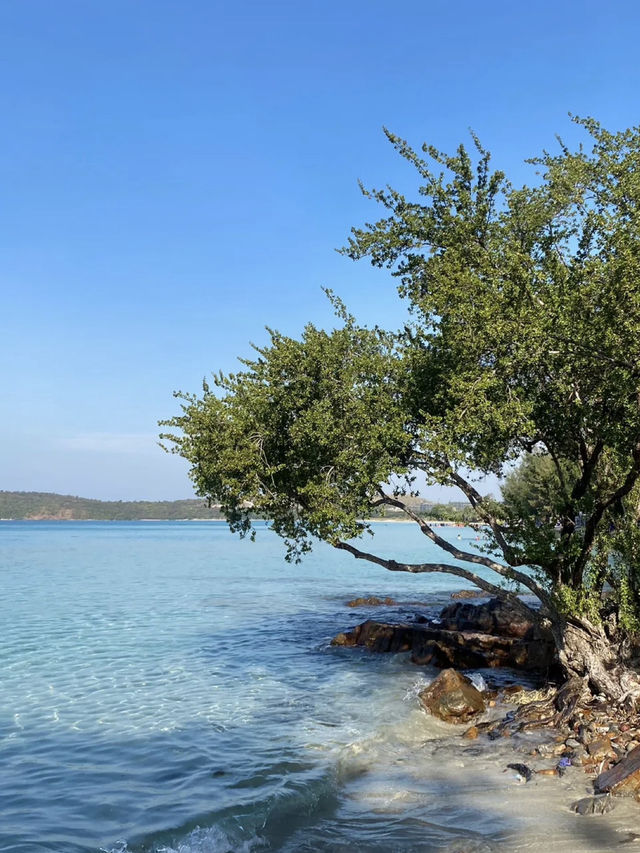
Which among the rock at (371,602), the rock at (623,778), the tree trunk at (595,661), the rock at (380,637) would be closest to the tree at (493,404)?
the tree trunk at (595,661)

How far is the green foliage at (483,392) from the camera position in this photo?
1560 cm

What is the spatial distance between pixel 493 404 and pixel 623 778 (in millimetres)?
8189

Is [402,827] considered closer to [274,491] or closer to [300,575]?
[274,491]

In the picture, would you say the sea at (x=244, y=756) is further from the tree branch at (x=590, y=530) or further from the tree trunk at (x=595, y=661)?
the tree branch at (x=590, y=530)

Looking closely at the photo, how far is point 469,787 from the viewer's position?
12.9 meters

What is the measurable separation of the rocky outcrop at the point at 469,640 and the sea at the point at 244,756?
1290 millimetres

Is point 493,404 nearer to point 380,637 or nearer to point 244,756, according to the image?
point 244,756

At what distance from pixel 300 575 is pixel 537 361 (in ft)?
183

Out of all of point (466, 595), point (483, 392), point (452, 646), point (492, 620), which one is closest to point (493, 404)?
point (483, 392)

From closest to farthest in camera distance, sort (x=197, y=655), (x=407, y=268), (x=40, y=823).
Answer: (x=40, y=823)
(x=407, y=268)
(x=197, y=655)

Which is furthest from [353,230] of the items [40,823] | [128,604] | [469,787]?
[128,604]

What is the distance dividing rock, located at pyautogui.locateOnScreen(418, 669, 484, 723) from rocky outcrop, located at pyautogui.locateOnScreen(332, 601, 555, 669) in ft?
16.2

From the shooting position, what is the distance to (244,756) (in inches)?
638

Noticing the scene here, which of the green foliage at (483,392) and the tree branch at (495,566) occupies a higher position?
the green foliage at (483,392)
